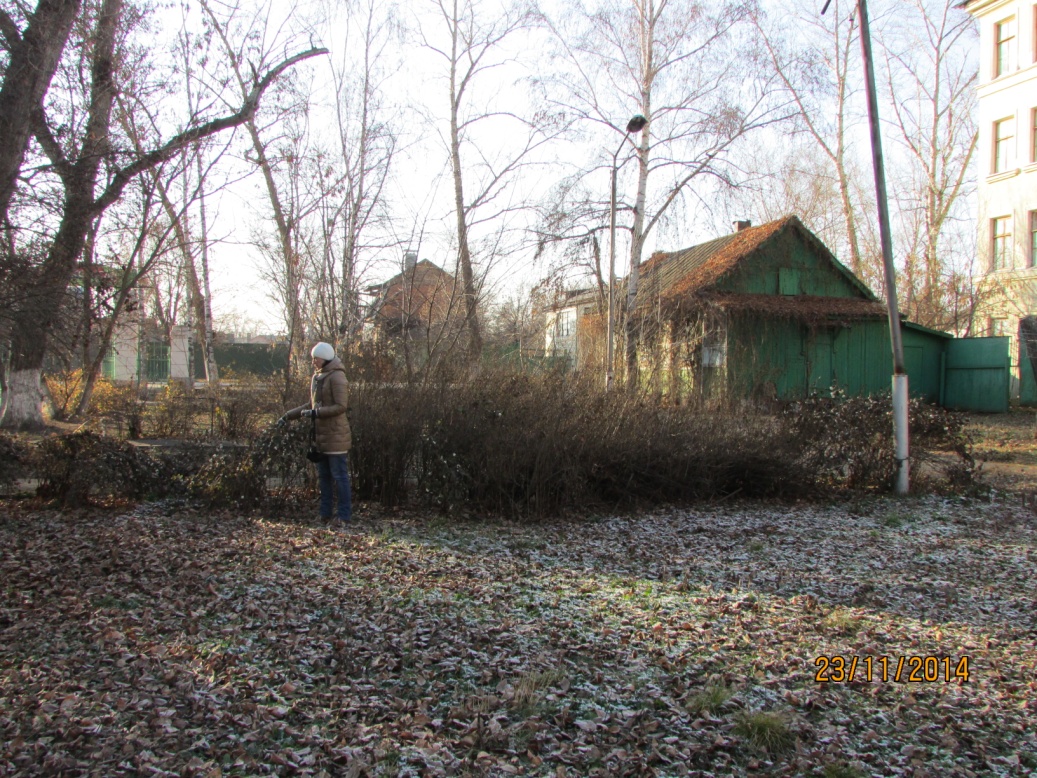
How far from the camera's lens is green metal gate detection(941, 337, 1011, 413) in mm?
22094

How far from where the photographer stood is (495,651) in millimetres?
4363

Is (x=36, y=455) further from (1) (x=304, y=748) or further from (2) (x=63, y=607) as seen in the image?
(1) (x=304, y=748)

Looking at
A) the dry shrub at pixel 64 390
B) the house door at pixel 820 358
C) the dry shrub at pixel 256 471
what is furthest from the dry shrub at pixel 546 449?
the house door at pixel 820 358

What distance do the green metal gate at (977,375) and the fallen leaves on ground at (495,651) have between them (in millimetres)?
17441

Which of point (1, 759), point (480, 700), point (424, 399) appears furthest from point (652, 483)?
point (1, 759)

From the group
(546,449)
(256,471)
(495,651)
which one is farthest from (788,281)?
(495,651)

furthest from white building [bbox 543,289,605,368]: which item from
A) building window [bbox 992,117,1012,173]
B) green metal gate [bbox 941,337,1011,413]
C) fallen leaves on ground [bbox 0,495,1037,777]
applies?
building window [bbox 992,117,1012,173]

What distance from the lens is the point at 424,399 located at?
8555mm

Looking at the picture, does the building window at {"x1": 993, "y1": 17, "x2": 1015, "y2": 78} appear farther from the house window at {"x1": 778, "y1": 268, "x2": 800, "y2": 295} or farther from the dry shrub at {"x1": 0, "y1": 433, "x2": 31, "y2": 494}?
the dry shrub at {"x1": 0, "y1": 433, "x2": 31, "y2": 494}

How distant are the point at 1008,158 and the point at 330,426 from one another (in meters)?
29.3

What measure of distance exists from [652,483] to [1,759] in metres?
7.10

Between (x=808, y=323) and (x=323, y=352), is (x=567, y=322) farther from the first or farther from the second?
(x=323, y=352)
